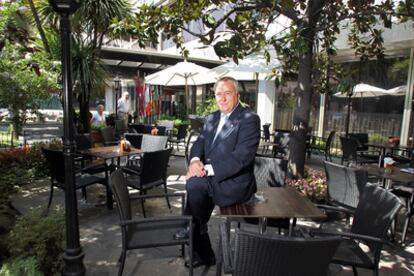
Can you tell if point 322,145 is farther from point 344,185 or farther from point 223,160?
point 223,160

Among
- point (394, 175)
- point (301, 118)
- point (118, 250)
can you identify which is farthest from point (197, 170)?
point (394, 175)

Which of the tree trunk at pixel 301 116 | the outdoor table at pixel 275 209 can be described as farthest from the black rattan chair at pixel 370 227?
the tree trunk at pixel 301 116

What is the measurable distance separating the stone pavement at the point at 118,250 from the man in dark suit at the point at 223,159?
1.10ft

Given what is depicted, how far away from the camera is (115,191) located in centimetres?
237

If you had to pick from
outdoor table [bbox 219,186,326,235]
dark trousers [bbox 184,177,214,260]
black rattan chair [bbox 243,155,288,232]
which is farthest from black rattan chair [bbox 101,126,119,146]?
outdoor table [bbox 219,186,326,235]

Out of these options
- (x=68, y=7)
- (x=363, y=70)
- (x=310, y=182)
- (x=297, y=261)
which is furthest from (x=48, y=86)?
(x=363, y=70)

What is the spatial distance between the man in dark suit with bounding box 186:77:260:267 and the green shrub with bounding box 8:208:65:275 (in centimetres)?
113

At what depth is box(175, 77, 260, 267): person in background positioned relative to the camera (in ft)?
7.91

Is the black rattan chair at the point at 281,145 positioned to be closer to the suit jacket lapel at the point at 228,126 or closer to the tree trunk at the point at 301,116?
the tree trunk at the point at 301,116

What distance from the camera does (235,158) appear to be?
2389mm

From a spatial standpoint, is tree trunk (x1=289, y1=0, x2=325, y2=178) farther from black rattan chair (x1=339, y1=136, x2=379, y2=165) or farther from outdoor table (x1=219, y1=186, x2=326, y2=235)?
black rattan chair (x1=339, y1=136, x2=379, y2=165)

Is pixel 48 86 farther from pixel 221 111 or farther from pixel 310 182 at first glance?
pixel 310 182

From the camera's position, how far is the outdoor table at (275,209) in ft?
7.23

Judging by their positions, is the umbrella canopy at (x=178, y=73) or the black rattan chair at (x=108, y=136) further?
the umbrella canopy at (x=178, y=73)
